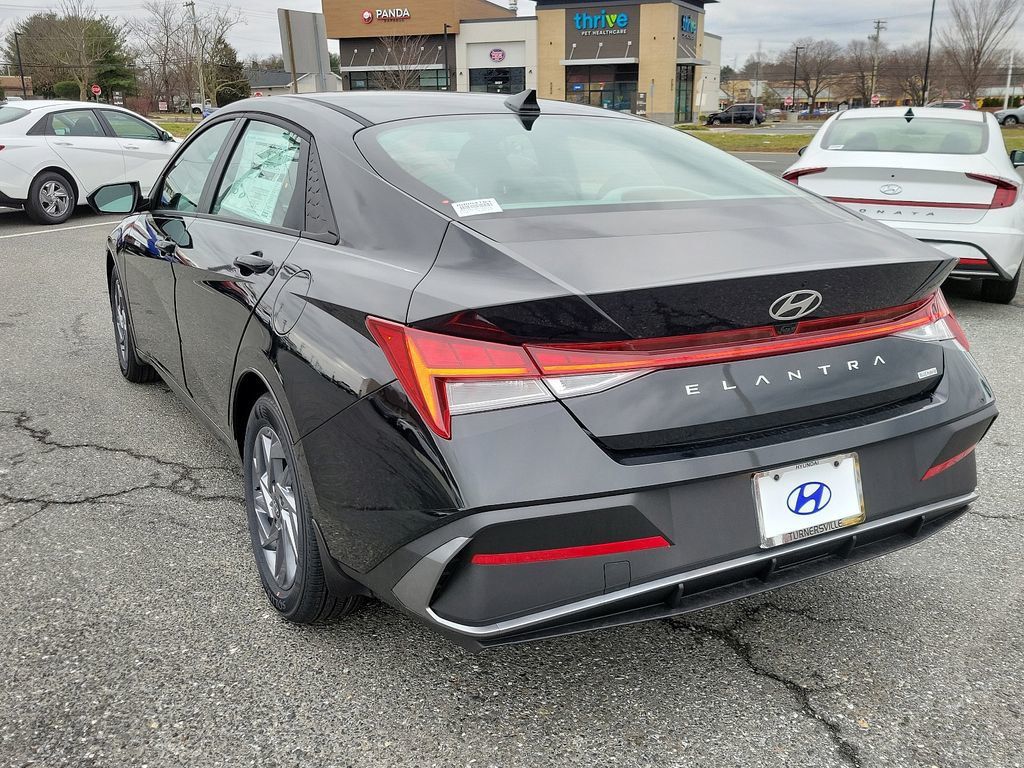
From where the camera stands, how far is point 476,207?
2305 millimetres

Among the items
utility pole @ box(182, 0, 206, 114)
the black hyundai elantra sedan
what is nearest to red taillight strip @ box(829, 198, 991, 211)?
the black hyundai elantra sedan

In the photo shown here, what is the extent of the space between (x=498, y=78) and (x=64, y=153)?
2137 inches

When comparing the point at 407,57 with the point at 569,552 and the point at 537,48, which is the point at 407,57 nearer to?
the point at 537,48

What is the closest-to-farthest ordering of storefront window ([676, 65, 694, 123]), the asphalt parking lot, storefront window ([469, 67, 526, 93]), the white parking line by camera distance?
the asphalt parking lot
the white parking line
storefront window ([469, 67, 526, 93])
storefront window ([676, 65, 694, 123])

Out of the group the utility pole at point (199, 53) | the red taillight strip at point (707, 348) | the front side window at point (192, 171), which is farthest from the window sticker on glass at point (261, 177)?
the utility pole at point (199, 53)

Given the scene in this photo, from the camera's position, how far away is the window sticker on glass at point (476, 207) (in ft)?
7.41

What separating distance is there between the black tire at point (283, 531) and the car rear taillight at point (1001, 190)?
548 cm

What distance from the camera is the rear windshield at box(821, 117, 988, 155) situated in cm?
681

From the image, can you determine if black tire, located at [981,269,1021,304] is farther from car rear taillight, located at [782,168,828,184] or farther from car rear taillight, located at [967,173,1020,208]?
car rear taillight, located at [782,168,828,184]

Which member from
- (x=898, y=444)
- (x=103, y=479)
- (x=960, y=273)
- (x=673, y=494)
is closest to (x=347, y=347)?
(x=673, y=494)

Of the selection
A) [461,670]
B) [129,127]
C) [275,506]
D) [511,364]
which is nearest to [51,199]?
[129,127]

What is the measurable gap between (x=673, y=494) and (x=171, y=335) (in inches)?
A: 100


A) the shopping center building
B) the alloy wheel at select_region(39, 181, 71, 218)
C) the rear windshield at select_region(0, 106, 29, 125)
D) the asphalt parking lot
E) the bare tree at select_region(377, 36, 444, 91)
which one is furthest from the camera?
the bare tree at select_region(377, 36, 444, 91)

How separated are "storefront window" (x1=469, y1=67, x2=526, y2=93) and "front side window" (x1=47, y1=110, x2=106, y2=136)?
52.7 m
